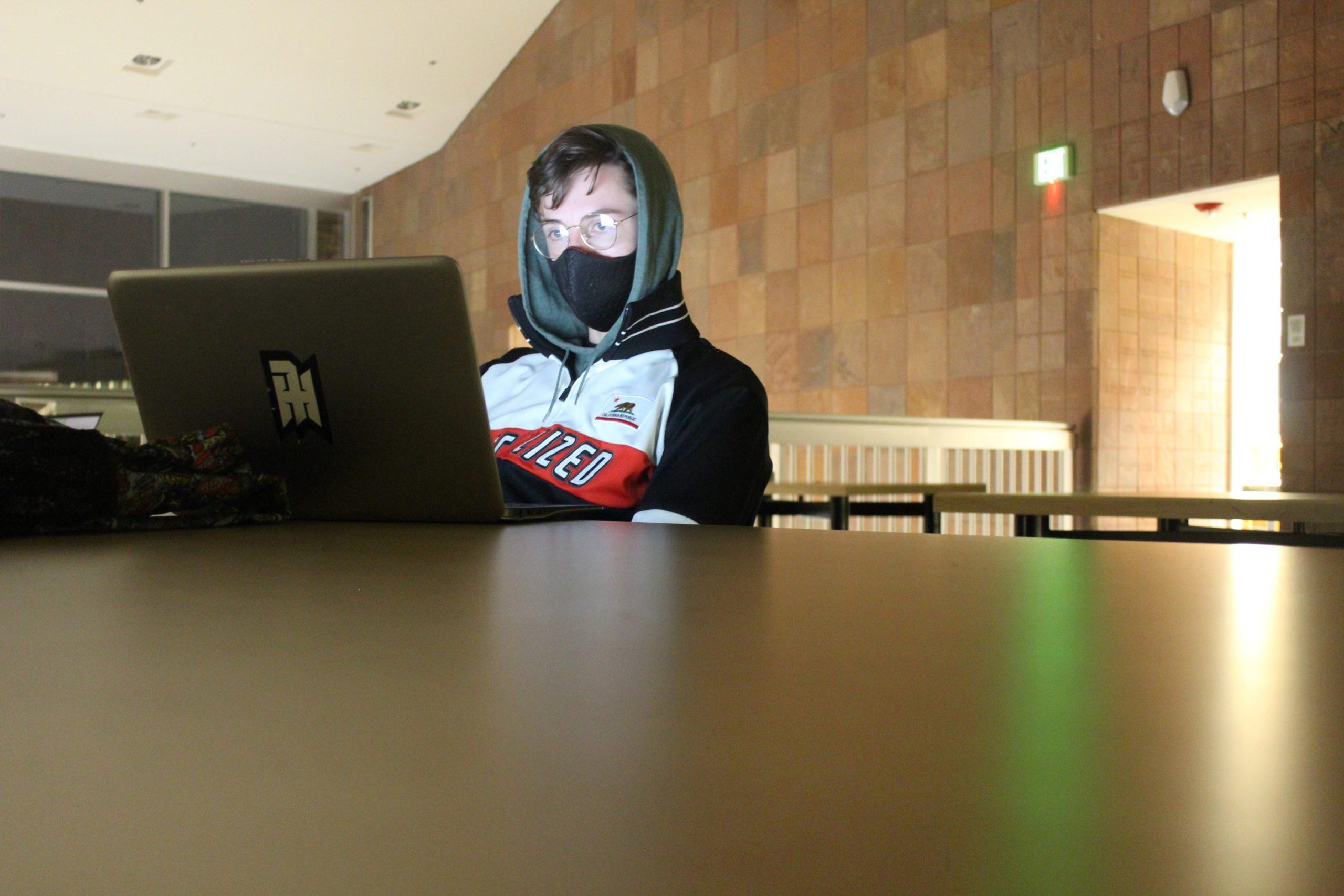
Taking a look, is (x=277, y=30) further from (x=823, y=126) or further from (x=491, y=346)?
(x=823, y=126)

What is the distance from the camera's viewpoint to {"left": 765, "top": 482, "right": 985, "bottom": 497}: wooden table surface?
12.1 ft

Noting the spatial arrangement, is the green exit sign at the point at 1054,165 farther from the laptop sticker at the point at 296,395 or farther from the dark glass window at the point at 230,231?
the dark glass window at the point at 230,231

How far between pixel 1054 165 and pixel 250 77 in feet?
21.0

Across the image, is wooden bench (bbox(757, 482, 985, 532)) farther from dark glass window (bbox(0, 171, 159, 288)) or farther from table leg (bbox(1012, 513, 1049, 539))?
dark glass window (bbox(0, 171, 159, 288))

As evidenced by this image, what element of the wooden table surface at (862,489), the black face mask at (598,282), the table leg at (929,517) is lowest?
the table leg at (929,517)

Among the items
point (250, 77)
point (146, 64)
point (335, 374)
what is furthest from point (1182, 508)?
point (146, 64)

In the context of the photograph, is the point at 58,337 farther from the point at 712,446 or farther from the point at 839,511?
the point at 712,446

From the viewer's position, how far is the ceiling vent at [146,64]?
8367 mm

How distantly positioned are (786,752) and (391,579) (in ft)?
1.03

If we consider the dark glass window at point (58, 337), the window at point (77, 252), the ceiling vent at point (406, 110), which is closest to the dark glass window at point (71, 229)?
the window at point (77, 252)

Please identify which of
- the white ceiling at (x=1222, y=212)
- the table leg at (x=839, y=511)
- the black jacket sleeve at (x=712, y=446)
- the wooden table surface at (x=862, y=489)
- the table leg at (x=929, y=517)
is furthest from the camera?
the white ceiling at (x=1222, y=212)

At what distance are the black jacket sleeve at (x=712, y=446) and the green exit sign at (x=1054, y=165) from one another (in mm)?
4397

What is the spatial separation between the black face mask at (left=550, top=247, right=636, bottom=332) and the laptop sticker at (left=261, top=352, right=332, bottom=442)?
0.81 metres

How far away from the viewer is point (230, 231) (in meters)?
11.6
